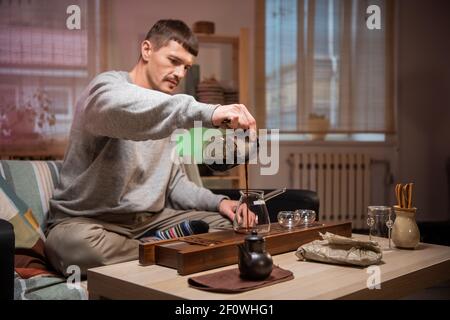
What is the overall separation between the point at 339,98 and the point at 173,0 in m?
1.48

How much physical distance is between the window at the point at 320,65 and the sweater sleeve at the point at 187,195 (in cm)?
198

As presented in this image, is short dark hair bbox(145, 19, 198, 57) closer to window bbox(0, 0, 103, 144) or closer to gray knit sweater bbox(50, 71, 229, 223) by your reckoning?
gray knit sweater bbox(50, 71, 229, 223)

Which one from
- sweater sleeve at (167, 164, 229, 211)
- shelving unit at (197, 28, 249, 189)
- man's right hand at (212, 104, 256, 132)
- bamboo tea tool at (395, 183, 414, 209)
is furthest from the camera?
shelving unit at (197, 28, 249, 189)

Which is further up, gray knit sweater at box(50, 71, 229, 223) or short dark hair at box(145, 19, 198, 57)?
short dark hair at box(145, 19, 198, 57)

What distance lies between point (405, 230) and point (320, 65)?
9.07 ft

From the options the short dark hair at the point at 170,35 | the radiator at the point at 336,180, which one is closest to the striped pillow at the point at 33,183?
the short dark hair at the point at 170,35

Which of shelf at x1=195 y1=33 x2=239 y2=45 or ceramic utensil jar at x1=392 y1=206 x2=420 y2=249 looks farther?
shelf at x1=195 y1=33 x2=239 y2=45

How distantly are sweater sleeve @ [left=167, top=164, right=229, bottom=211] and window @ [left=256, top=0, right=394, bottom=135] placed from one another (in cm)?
198

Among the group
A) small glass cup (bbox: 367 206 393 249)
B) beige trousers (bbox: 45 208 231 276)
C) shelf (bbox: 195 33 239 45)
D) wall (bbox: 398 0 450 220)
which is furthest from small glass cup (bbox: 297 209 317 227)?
wall (bbox: 398 0 450 220)

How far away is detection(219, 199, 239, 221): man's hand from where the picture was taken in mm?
2042

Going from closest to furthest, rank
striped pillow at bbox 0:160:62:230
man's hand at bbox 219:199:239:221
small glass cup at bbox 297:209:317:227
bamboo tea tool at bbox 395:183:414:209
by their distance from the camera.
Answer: bamboo tea tool at bbox 395:183:414:209 < small glass cup at bbox 297:209:317:227 < striped pillow at bbox 0:160:62:230 < man's hand at bbox 219:199:239:221

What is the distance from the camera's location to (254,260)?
3.80 ft

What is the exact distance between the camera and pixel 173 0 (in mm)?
3986
